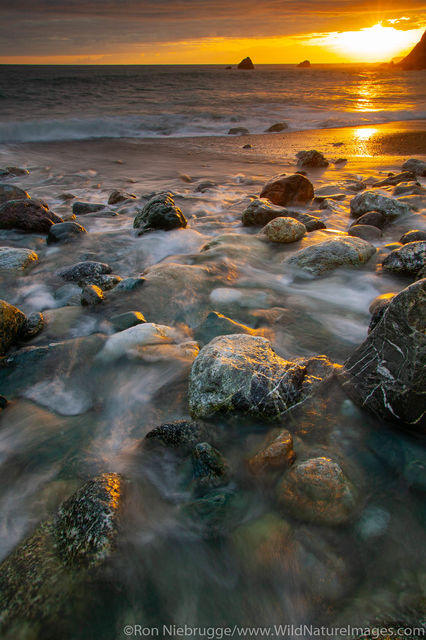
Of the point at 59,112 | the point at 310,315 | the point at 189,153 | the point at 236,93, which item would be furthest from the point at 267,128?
the point at 310,315

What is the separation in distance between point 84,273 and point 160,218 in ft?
5.94

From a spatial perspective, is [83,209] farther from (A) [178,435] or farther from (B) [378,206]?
(A) [178,435]

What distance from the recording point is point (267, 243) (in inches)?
192

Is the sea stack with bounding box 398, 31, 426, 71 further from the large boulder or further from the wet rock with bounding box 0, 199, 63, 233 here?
the large boulder

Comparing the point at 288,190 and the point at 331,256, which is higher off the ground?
the point at 288,190

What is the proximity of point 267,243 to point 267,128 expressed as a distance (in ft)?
45.7

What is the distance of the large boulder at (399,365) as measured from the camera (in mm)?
1947

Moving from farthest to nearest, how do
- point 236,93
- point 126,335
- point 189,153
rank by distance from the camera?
point 236,93, point 189,153, point 126,335

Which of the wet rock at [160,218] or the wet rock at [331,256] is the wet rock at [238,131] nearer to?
the wet rock at [160,218]

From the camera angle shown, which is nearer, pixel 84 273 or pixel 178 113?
pixel 84 273

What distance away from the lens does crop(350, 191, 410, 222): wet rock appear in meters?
5.35

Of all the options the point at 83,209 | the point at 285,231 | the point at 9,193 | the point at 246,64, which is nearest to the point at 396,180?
the point at 285,231

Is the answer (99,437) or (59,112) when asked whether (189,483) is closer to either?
(99,437)

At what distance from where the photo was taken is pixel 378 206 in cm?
550
